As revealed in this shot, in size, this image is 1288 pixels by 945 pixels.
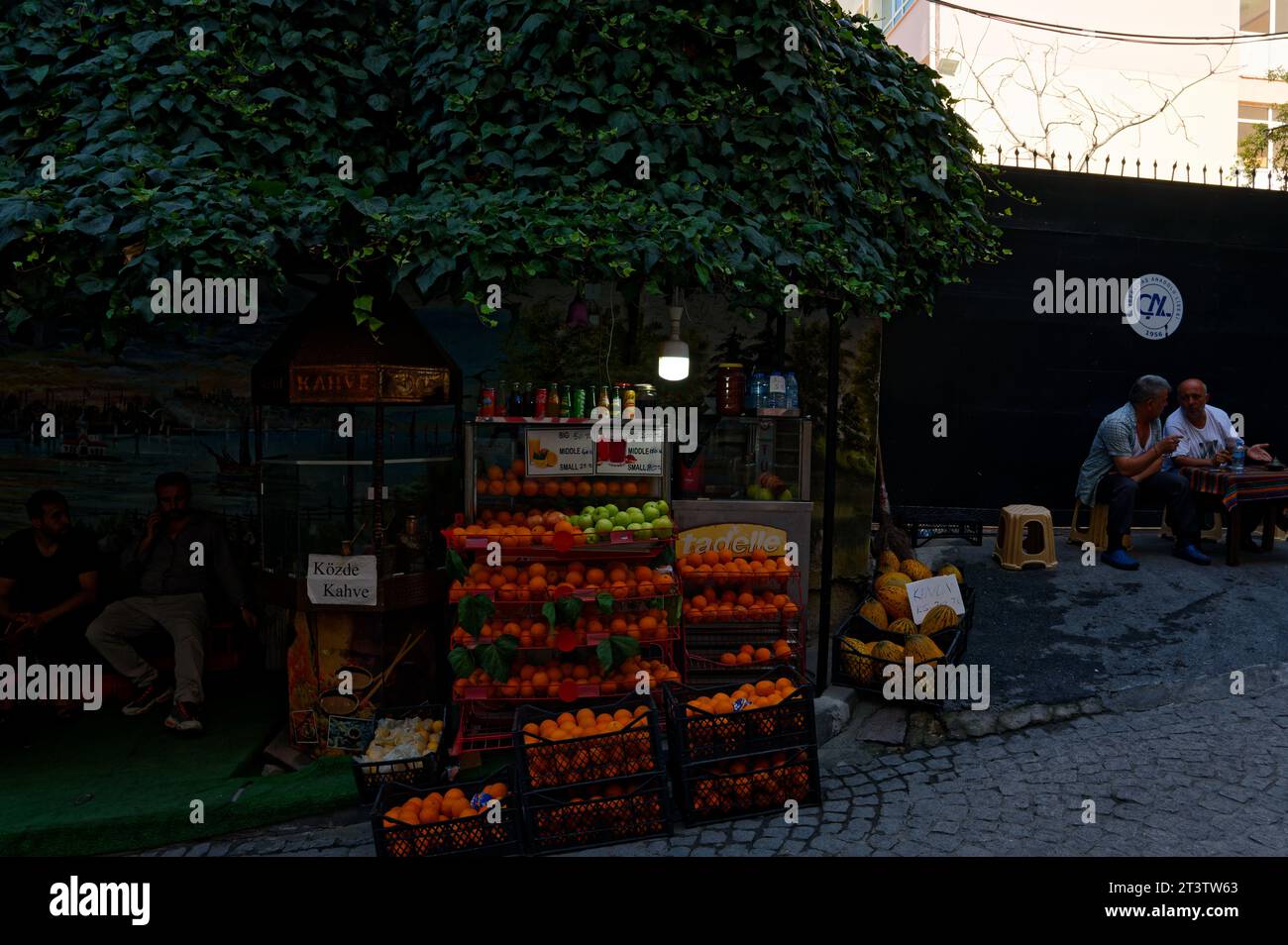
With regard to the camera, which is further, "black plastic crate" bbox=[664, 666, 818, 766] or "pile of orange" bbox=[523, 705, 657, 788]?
"black plastic crate" bbox=[664, 666, 818, 766]

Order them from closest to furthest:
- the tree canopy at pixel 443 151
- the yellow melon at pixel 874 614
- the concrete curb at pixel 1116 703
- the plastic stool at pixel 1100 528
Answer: the tree canopy at pixel 443 151 < the concrete curb at pixel 1116 703 < the yellow melon at pixel 874 614 < the plastic stool at pixel 1100 528

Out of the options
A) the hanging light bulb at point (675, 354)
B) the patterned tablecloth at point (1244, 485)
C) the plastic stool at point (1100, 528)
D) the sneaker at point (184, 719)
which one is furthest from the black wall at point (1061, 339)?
the sneaker at point (184, 719)

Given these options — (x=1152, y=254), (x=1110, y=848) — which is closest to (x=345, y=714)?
(x=1110, y=848)

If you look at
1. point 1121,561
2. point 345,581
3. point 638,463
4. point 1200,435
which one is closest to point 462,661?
point 345,581

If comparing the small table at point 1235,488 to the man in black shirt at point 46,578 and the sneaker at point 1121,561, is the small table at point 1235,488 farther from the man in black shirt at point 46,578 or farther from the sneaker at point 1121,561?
the man in black shirt at point 46,578

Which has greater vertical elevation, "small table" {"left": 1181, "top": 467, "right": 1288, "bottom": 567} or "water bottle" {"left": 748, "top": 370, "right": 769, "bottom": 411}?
"water bottle" {"left": 748, "top": 370, "right": 769, "bottom": 411}

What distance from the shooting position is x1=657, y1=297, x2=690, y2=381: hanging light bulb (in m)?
7.70

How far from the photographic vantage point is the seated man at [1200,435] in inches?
380

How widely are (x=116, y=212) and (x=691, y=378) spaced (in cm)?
463

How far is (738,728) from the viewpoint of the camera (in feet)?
18.5

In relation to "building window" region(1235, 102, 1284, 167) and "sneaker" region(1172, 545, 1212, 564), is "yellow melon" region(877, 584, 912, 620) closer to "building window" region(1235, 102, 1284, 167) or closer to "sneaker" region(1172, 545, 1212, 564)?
"sneaker" region(1172, 545, 1212, 564)

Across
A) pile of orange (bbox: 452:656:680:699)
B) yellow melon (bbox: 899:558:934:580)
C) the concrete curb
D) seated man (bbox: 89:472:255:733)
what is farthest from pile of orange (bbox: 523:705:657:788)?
yellow melon (bbox: 899:558:934:580)

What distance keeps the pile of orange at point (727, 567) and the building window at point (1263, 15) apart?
747 inches

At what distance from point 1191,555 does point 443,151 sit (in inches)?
325
